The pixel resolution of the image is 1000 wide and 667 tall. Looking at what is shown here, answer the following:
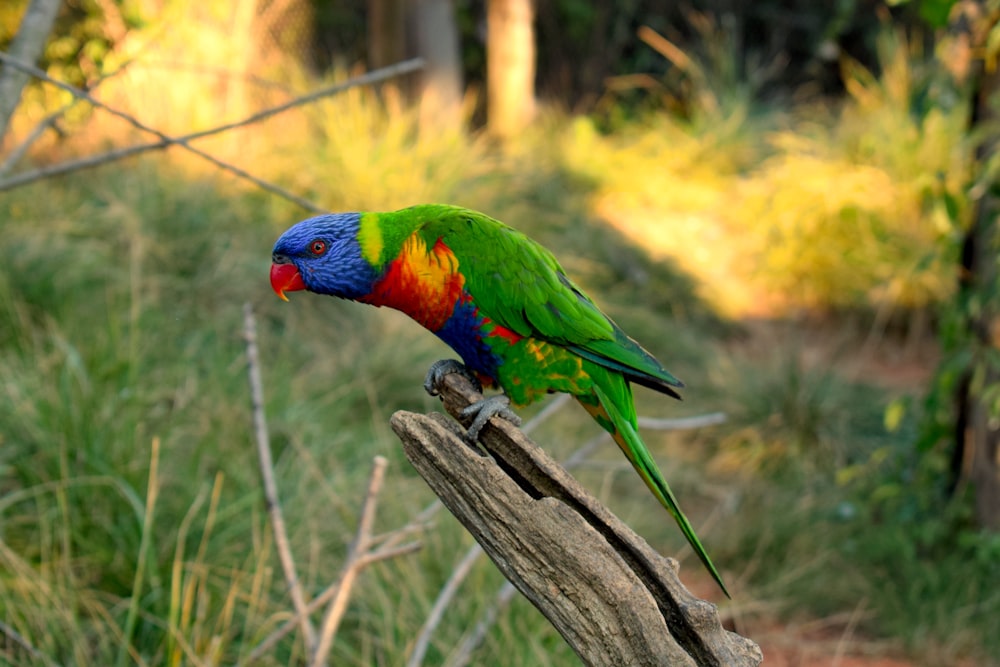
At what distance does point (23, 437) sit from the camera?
299 cm

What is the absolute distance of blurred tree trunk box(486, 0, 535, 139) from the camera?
857cm

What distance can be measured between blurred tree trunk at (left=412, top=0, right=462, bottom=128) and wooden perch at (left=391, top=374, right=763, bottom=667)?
6.77 metres

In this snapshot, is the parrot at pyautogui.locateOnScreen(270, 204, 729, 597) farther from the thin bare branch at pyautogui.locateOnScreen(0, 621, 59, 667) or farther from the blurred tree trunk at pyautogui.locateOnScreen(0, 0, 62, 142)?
the thin bare branch at pyautogui.locateOnScreen(0, 621, 59, 667)

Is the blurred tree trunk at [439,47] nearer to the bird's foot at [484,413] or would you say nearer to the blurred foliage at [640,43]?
the blurred foliage at [640,43]

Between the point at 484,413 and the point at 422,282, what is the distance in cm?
31

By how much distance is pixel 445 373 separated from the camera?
79.7 inches

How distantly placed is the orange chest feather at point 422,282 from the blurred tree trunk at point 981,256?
2.03 meters

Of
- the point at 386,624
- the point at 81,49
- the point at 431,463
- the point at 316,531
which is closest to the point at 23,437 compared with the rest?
the point at 316,531

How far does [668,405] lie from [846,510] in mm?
1530

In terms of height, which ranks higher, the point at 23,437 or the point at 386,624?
the point at 23,437

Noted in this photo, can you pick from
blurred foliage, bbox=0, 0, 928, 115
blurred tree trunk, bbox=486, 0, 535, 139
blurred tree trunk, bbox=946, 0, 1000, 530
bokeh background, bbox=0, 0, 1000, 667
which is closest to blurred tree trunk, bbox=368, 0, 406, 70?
bokeh background, bbox=0, 0, 1000, 667

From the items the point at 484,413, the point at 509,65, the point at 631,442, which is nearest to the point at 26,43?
the point at 484,413

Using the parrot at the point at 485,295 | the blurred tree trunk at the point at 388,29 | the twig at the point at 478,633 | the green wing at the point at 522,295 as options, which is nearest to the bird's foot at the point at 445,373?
the parrot at the point at 485,295

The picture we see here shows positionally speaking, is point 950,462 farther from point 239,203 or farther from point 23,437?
point 239,203
